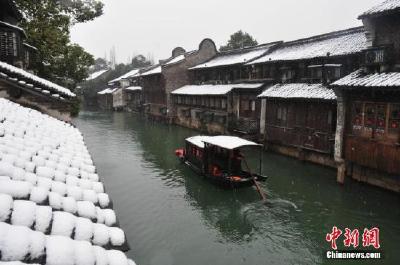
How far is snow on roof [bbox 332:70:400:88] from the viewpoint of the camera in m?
14.2

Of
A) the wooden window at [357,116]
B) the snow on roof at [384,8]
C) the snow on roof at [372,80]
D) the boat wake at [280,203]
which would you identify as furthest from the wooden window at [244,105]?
→ the boat wake at [280,203]

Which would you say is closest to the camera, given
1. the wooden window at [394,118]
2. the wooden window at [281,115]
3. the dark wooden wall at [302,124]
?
the wooden window at [394,118]

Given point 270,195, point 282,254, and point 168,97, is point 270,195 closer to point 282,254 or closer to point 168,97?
point 282,254

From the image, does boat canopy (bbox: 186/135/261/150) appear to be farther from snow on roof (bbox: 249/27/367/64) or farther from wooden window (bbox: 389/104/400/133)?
snow on roof (bbox: 249/27/367/64)

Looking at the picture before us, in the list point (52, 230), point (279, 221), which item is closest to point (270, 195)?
point (279, 221)

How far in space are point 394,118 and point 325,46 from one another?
12.7 metres

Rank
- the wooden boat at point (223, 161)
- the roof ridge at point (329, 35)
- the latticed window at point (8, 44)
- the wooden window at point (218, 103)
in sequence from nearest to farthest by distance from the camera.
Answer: the latticed window at point (8, 44)
the wooden boat at point (223, 161)
the roof ridge at point (329, 35)
the wooden window at point (218, 103)

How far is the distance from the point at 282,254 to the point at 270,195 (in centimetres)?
590

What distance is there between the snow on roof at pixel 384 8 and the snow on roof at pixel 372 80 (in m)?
2.96

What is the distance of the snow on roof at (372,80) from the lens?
46.5ft

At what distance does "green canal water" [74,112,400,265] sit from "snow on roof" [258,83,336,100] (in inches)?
189

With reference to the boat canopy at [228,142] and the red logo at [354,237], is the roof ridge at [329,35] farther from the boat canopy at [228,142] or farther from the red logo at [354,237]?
the red logo at [354,237]

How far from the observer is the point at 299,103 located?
2331cm

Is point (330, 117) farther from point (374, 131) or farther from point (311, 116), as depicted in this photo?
point (374, 131)
